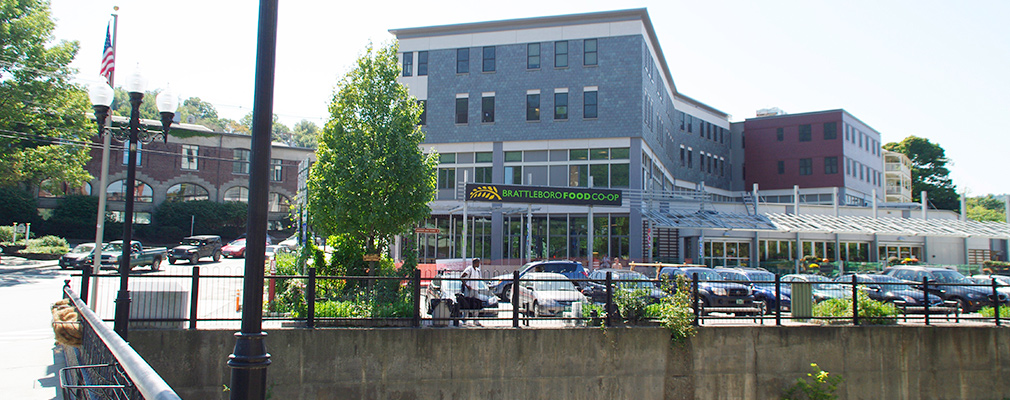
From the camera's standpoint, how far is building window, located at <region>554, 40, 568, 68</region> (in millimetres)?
37469

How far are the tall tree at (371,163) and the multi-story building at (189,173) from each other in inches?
1504

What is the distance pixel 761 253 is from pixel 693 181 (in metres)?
16.0

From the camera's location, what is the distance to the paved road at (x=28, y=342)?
923 centimetres

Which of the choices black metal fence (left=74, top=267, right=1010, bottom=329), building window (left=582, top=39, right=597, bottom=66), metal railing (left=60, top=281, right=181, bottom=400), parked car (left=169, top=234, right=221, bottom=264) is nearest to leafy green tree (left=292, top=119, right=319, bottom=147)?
parked car (left=169, top=234, right=221, bottom=264)

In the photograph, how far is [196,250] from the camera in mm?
38469

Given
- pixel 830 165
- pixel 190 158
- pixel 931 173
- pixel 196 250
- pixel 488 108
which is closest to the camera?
Answer: pixel 196 250

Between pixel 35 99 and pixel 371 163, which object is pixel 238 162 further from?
pixel 371 163

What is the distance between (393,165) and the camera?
16.8 meters

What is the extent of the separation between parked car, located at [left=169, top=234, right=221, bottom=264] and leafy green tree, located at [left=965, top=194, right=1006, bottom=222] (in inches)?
4140

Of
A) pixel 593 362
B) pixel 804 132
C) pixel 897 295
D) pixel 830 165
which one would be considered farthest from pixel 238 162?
pixel 830 165

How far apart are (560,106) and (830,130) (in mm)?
34757

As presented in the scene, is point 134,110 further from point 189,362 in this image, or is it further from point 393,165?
point 393,165

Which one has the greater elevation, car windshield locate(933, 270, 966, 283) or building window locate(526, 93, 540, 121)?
building window locate(526, 93, 540, 121)

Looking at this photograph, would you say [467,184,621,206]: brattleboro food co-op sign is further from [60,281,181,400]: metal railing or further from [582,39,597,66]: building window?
[60,281,181,400]: metal railing
